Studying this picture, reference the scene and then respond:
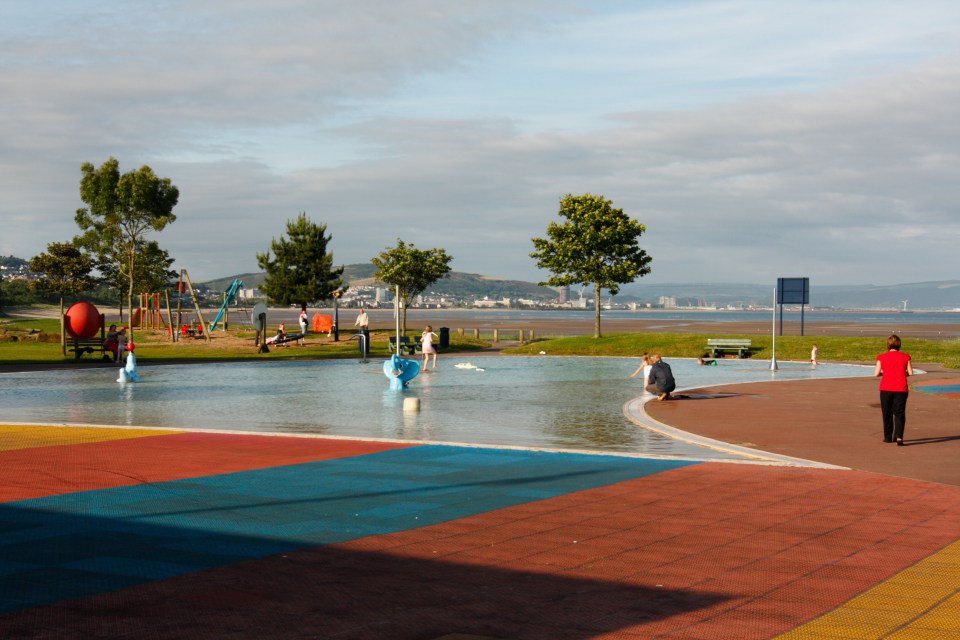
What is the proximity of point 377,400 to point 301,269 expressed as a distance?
48.0 meters

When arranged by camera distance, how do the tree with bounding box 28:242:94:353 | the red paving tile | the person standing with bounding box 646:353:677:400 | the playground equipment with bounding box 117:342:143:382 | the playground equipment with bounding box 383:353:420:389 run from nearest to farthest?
the red paving tile, the person standing with bounding box 646:353:677:400, the playground equipment with bounding box 383:353:420:389, the playground equipment with bounding box 117:342:143:382, the tree with bounding box 28:242:94:353

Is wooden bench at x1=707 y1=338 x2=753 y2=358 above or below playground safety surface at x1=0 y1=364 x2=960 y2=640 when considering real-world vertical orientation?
above

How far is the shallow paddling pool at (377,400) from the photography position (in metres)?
16.3

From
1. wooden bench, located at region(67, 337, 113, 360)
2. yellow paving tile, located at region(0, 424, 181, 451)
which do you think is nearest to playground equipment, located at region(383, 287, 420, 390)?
yellow paving tile, located at region(0, 424, 181, 451)

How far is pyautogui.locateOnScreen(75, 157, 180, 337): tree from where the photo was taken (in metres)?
64.1

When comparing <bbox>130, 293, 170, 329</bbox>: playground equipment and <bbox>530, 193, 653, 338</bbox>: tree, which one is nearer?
<bbox>530, 193, 653, 338</bbox>: tree

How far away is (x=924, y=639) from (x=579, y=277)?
48.1 m

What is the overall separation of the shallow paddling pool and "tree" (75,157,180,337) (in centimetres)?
3220

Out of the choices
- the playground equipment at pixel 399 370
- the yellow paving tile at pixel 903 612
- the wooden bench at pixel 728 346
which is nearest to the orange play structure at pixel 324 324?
the wooden bench at pixel 728 346

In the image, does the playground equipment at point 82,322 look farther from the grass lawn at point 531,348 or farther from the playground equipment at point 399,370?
the playground equipment at point 399,370

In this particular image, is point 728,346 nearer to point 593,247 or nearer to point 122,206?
point 593,247

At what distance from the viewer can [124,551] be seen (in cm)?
770

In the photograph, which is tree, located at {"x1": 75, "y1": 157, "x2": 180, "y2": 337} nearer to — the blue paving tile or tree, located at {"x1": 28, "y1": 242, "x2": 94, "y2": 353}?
tree, located at {"x1": 28, "y1": 242, "x2": 94, "y2": 353}

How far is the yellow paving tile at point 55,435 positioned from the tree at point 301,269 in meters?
52.2
